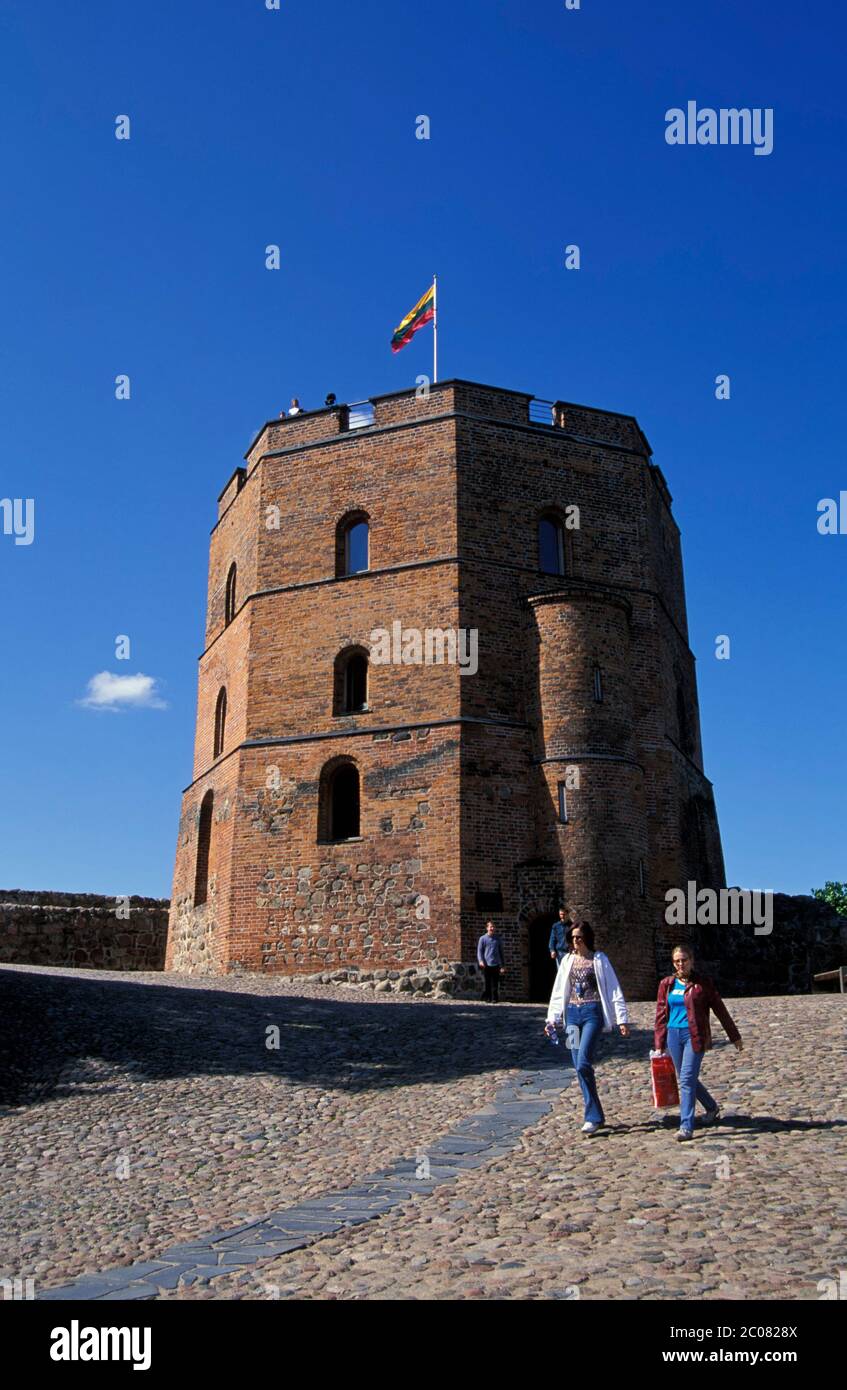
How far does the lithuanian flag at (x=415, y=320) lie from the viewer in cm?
2420

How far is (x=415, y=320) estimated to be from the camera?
2436 centimetres

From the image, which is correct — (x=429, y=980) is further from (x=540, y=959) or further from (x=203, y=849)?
(x=203, y=849)

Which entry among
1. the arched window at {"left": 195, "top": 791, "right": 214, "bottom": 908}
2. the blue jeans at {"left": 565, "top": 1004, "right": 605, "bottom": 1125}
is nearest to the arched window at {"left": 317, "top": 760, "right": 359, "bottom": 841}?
the arched window at {"left": 195, "top": 791, "right": 214, "bottom": 908}

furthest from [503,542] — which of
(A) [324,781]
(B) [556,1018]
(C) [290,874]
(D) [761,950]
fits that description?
(B) [556,1018]

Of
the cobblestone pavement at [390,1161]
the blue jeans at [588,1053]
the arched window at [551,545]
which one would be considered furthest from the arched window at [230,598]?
the blue jeans at [588,1053]

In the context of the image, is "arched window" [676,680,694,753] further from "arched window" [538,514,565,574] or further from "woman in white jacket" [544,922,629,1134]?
"woman in white jacket" [544,922,629,1134]

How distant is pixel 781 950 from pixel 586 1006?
54.0 feet

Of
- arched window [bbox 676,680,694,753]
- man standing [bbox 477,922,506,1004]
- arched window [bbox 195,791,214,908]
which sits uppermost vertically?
arched window [bbox 676,680,694,753]

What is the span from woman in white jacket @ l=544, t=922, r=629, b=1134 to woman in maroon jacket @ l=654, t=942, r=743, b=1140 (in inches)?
14.3

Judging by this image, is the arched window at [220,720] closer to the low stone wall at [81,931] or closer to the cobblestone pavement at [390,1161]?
the low stone wall at [81,931]

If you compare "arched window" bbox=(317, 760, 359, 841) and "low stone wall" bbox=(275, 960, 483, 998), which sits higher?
"arched window" bbox=(317, 760, 359, 841)

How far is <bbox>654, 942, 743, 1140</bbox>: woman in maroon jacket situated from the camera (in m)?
8.34

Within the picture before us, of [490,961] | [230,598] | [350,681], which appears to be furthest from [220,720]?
[490,961]

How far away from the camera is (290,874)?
21.8 m
